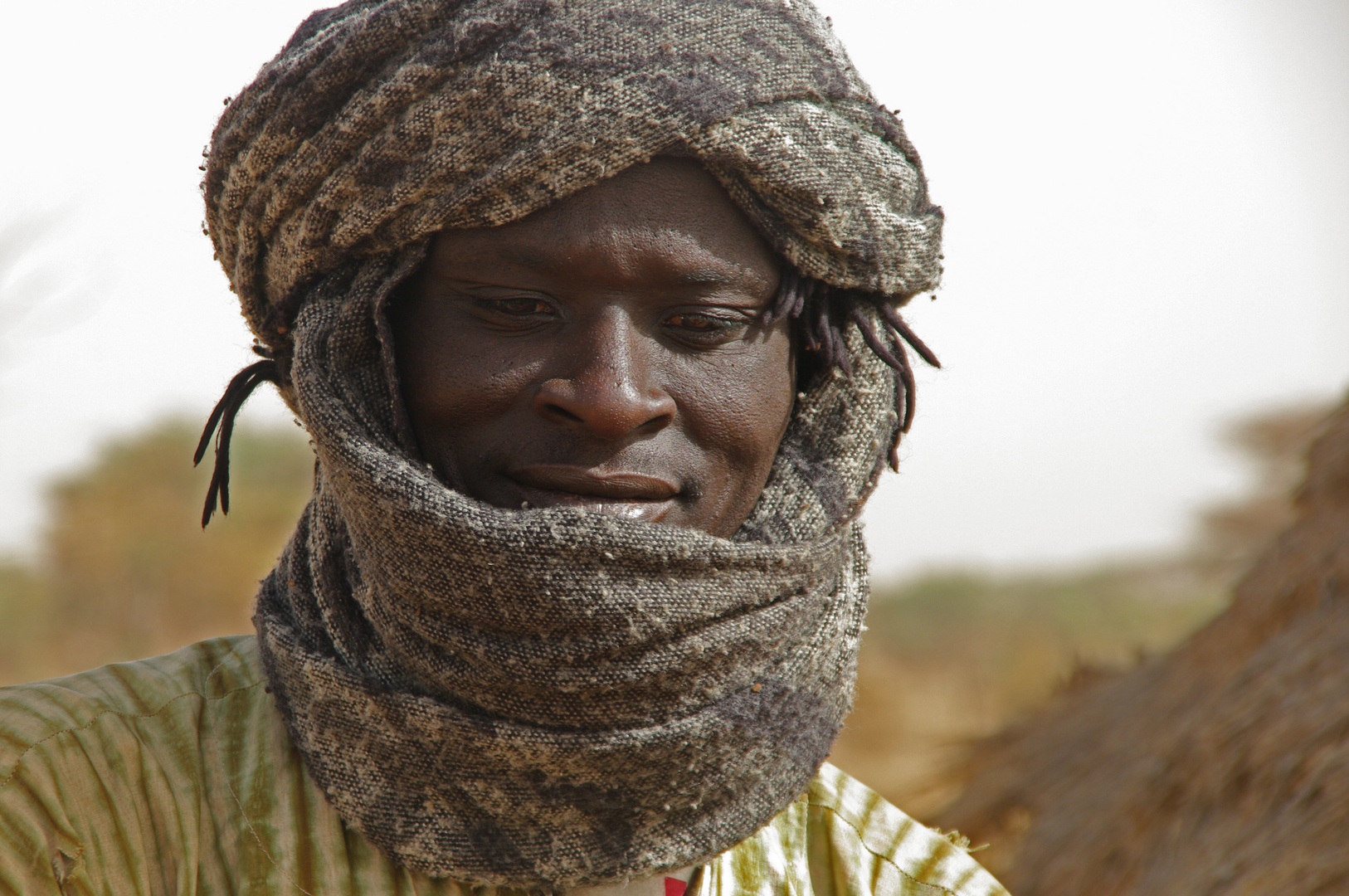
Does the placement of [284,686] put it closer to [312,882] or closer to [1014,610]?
[312,882]

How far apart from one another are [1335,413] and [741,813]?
2619 mm

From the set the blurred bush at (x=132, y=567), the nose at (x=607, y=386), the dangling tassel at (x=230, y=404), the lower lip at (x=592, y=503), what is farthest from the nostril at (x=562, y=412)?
the blurred bush at (x=132, y=567)

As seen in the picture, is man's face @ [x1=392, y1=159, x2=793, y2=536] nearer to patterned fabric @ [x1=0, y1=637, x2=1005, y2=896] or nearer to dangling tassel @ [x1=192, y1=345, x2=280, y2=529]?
dangling tassel @ [x1=192, y1=345, x2=280, y2=529]

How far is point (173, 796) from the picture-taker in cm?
165

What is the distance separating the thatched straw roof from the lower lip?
5.46ft

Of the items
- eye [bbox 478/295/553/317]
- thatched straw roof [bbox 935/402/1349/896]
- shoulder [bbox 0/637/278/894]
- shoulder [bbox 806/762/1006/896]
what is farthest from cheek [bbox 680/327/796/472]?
thatched straw roof [bbox 935/402/1349/896]

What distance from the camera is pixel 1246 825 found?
2871mm

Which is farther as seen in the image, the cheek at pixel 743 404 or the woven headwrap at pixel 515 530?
the cheek at pixel 743 404

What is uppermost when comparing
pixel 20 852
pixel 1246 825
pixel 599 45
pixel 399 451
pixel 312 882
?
pixel 599 45

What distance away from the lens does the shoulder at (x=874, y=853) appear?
2.03m

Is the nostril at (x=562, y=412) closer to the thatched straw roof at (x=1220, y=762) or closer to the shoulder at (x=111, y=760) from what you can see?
the shoulder at (x=111, y=760)

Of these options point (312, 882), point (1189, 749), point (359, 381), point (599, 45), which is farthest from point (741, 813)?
point (1189, 749)

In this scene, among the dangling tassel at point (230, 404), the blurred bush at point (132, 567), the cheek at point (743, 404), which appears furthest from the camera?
the blurred bush at point (132, 567)

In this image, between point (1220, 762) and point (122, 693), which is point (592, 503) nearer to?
point (122, 693)
